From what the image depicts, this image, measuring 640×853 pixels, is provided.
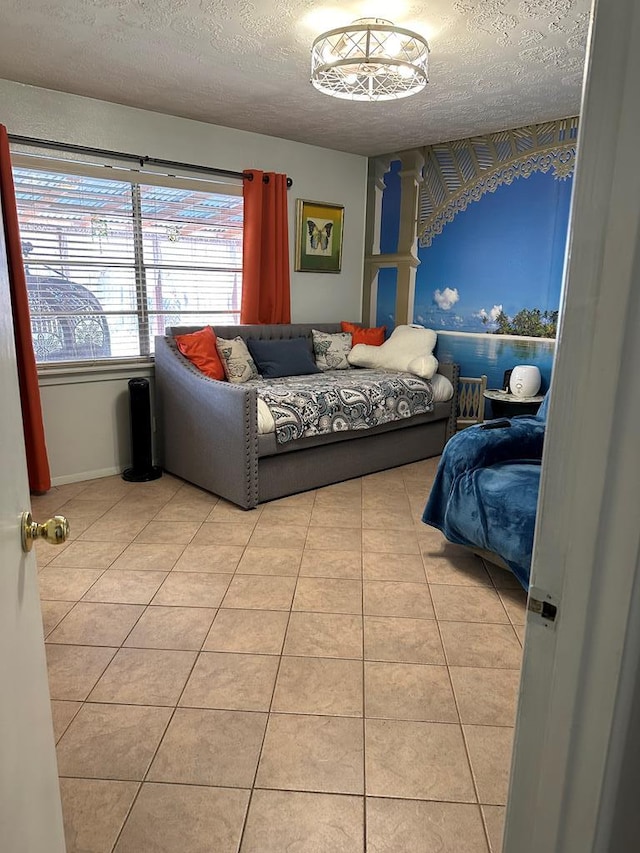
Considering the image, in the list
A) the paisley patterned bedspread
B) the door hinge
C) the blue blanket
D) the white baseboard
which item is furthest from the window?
the door hinge

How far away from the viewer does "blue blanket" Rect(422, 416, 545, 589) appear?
7.88 feet

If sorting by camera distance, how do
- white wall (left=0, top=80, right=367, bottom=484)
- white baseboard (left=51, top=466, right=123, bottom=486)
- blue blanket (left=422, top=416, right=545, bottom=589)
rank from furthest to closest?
white baseboard (left=51, top=466, right=123, bottom=486) → white wall (left=0, top=80, right=367, bottom=484) → blue blanket (left=422, top=416, right=545, bottom=589)

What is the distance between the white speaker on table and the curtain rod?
230 centimetres

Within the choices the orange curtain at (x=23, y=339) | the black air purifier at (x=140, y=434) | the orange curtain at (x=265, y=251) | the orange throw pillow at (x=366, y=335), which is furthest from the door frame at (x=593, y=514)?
the orange throw pillow at (x=366, y=335)

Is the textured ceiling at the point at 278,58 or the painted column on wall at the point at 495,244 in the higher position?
the textured ceiling at the point at 278,58

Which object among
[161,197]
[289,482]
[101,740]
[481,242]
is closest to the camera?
[101,740]

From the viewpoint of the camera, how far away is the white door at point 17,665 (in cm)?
83

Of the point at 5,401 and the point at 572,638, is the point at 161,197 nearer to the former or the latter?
the point at 5,401

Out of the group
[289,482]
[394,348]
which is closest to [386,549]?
[289,482]

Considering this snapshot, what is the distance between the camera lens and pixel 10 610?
0.86m

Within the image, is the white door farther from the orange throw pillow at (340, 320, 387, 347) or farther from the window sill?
the orange throw pillow at (340, 320, 387, 347)

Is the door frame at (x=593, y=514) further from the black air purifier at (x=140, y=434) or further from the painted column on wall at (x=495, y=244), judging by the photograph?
the painted column on wall at (x=495, y=244)

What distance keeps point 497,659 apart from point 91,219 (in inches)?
137

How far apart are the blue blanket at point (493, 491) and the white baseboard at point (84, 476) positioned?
231 centimetres
